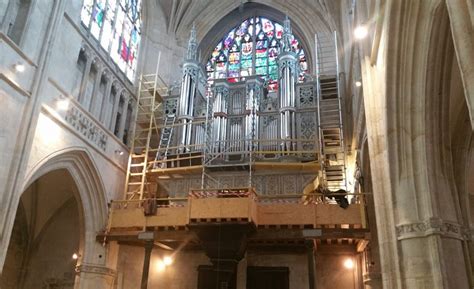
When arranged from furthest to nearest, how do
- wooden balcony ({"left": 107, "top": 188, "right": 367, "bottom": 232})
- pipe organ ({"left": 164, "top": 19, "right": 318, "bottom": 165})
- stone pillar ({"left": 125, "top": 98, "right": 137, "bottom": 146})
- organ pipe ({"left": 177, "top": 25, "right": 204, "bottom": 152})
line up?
stone pillar ({"left": 125, "top": 98, "right": 137, "bottom": 146})
organ pipe ({"left": 177, "top": 25, "right": 204, "bottom": 152})
pipe organ ({"left": 164, "top": 19, "right": 318, "bottom": 165})
wooden balcony ({"left": 107, "top": 188, "right": 367, "bottom": 232})

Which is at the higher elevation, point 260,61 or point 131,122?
point 260,61

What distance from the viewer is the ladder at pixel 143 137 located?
13.2 m

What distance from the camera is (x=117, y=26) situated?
46.5 ft

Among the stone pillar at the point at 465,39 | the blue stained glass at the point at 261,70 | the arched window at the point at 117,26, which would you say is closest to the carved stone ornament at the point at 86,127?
the arched window at the point at 117,26

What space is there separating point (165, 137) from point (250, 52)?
5677 mm

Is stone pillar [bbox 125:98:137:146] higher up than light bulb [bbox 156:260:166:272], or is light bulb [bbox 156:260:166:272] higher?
stone pillar [bbox 125:98:137:146]

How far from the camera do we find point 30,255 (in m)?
13.9

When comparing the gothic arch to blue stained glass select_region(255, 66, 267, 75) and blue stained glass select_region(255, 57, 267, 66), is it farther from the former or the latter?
blue stained glass select_region(255, 57, 267, 66)

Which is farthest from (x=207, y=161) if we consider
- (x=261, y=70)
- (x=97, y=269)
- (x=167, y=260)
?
(x=261, y=70)

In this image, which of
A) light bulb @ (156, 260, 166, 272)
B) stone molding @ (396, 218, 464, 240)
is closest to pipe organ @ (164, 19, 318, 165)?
light bulb @ (156, 260, 166, 272)

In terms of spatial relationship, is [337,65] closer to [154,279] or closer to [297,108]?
[297,108]

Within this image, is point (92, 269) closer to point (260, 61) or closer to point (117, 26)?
point (117, 26)

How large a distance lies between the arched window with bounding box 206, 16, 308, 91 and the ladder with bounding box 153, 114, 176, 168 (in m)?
3.09

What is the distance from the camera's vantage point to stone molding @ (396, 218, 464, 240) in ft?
21.1
